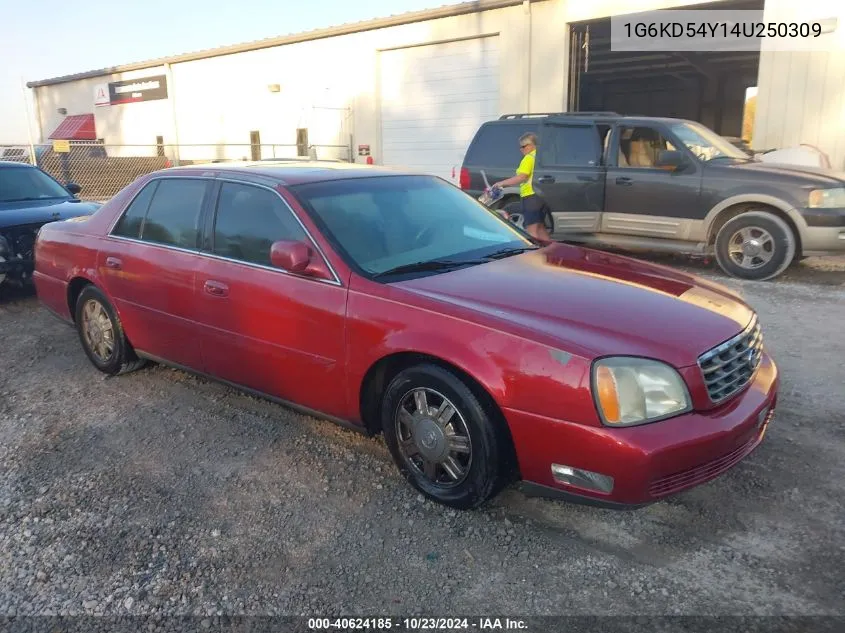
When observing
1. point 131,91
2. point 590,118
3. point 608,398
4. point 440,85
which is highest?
point 131,91

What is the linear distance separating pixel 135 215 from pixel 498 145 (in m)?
6.01

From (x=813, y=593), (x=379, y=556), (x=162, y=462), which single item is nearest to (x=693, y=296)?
(x=813, y=593)

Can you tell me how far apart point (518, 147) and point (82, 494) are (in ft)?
24.5

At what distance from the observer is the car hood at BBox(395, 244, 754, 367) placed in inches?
109

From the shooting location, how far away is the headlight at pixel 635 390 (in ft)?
8.66

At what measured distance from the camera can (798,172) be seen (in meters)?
7.78

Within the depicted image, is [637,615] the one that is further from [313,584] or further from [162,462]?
[162,462]

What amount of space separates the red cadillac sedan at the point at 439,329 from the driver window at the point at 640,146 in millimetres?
5053

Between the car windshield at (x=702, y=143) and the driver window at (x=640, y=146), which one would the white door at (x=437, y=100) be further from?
the car windshield at (x=702, y=143)

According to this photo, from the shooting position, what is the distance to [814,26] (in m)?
11.2

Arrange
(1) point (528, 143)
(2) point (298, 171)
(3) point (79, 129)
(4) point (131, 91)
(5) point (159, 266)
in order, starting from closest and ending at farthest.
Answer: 1. (2) point (298, 171)
2. (5) point (159, 266)
3. (1) point (528, 143)
4. (4) point (131, 91)
5. (3) point (79, 129)

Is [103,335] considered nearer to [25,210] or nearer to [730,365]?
[25,210]

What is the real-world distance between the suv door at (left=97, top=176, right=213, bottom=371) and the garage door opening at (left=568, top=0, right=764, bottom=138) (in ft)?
49.5

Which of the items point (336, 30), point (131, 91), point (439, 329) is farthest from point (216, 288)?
point (131, 91)
